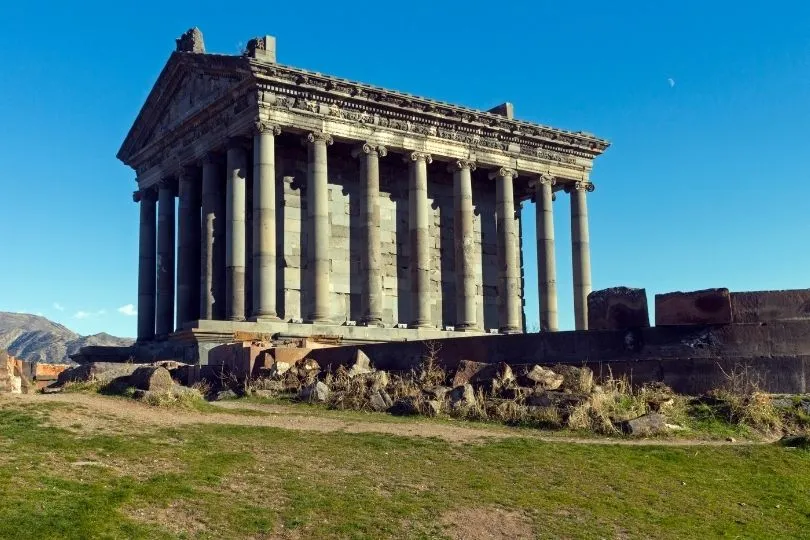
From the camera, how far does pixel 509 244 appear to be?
41.7 m

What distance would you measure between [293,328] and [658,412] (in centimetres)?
1767

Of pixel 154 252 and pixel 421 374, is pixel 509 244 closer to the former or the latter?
pixel 154 252

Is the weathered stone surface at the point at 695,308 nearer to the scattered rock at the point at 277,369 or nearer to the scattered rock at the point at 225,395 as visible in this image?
the scattered rock at the point at 277,369

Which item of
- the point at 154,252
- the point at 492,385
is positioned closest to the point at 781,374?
the point at 492,385

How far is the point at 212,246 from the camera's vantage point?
3800 cm

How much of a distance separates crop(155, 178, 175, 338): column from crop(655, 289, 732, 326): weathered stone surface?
994 inches

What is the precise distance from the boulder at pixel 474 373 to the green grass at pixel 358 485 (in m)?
4.92

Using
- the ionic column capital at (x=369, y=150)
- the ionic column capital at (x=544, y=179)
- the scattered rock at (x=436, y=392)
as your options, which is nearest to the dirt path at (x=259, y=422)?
the scattered rock at (x=436, y=392)

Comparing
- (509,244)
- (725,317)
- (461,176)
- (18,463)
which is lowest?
(18,463)

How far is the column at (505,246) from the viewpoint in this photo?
136ft

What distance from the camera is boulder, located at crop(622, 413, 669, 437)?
17406 millimetres

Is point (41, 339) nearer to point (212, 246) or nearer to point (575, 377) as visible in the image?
point (212, 246)

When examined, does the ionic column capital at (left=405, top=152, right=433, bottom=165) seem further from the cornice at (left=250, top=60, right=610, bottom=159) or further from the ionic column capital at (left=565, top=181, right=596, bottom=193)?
the ionic column capital at (left=565, top=181, right=596, bottom=193)

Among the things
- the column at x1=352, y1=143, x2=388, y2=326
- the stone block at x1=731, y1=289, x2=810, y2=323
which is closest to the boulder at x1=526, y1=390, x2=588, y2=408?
the stone block at x1=731, y1=289, x2=810, y2=323
